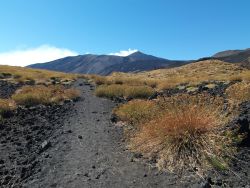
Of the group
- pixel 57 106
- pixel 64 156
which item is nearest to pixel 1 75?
pixel 57 106

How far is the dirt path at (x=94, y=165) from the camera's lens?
26.9ft

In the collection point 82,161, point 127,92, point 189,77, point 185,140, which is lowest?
point 189,77

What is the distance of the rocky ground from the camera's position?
26.7ft

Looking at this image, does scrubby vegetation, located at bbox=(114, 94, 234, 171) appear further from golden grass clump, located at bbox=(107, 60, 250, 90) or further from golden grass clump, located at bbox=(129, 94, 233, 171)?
golden grass clump, located at bbox=(107, 60, 250, 90)

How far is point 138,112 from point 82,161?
180 inches

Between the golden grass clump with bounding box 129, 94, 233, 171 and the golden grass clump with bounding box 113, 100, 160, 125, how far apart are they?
66.5 inches

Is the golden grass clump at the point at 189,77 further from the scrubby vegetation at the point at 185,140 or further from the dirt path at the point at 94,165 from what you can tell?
the scrubby vegetation at the point at 185,140

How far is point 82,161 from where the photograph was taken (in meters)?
9.67

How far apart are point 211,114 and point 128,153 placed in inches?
87.0

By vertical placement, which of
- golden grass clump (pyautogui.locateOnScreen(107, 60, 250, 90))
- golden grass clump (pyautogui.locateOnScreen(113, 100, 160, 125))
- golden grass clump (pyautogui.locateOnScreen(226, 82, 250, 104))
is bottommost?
golden grass clump (pyautogui.locateOnScreen(107, 60, 250, 90))

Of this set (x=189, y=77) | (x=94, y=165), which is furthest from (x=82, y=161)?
(x=189, y=77)

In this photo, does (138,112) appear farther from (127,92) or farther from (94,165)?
(127,92)

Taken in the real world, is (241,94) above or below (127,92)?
above

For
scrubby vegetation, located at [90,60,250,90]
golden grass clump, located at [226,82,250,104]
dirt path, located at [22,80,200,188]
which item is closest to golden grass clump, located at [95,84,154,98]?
scrubby vegetation, located at [90,60,250,90]
